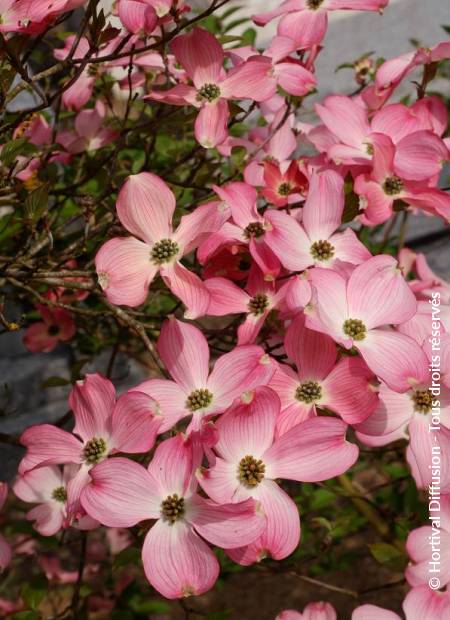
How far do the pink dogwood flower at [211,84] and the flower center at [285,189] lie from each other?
3.4 inches

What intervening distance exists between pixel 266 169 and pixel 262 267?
0.16 metres

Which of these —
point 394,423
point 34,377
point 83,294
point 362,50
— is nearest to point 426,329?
point 394,423

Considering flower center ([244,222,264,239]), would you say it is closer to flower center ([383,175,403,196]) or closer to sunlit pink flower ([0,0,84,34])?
flower center ([383,175,403,196])

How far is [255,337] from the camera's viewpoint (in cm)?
70

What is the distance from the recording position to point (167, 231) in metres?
0.71

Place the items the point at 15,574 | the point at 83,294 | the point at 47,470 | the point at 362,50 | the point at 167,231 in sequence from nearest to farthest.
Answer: the point at 167,231 < the point at 47,470 < the point at 83,294 < the point at 15,574 < the point at 362,50

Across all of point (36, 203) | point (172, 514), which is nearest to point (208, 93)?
point (36, 203)

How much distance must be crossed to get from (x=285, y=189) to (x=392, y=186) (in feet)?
0.38

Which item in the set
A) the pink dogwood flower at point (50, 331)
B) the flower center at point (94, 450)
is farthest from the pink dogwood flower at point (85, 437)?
the pink dogwood flower at point (50, 331)

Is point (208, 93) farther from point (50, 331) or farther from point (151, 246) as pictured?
point (50, 331)

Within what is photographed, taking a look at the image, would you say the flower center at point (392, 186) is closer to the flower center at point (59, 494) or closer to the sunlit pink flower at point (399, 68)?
the sunlit pink flower at point (399, 68)

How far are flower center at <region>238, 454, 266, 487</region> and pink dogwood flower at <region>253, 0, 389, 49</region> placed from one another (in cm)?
48

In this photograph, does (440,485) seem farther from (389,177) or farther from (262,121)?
(262,121)

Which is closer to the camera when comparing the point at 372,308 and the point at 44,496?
the point at 372,308
